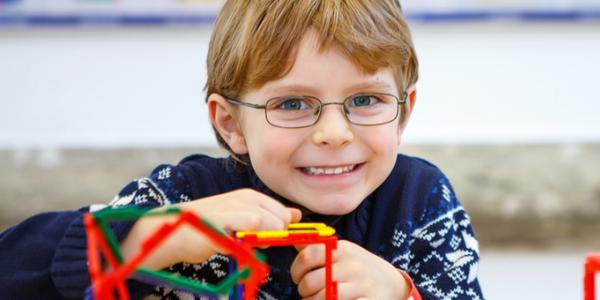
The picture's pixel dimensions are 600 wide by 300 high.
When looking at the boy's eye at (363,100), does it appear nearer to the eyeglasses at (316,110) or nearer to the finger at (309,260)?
the eyeglasses at (316,110)

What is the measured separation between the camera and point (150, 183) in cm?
95

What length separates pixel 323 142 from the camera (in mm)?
834

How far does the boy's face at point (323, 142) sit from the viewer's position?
833 millimetres

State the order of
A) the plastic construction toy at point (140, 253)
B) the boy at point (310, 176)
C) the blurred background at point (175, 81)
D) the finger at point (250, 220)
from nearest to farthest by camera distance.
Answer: the plastic construction toy at point (140, 253) → the finger at point (250, 220) → the boy at point (310, 176) → the blurred background at point (175, 81)

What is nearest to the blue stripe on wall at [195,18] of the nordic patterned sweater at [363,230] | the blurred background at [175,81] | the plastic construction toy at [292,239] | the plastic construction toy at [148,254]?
the blurred background at [175,81]

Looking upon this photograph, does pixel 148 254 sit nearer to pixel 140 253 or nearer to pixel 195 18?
pixel 140 253

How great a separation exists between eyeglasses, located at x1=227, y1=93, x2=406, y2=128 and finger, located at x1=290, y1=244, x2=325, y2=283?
14 cm

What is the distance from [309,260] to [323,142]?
135 mm

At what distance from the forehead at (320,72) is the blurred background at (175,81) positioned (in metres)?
1.50

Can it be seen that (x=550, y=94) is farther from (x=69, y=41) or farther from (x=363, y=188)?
(x=363, y=188)

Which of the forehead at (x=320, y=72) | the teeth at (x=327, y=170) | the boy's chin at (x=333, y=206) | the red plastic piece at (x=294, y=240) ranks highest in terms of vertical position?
A: the forehead at (x=320, y=72)

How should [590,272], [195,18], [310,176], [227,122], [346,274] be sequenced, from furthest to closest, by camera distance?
[195,18] → [227,122] → [310,176] → [346,274] → [590,272]

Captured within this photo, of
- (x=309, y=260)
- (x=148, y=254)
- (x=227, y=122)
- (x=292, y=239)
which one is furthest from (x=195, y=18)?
(x=148, y=254)

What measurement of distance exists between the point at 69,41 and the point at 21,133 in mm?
299
